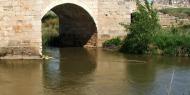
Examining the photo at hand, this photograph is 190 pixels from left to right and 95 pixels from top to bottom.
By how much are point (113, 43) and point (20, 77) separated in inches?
319

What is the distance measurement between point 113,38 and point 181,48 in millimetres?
3892

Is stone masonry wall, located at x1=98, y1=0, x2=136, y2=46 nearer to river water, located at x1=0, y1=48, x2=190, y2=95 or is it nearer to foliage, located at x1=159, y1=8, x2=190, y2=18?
river water, located at x1=0, y1=48, x2=190, y2=95

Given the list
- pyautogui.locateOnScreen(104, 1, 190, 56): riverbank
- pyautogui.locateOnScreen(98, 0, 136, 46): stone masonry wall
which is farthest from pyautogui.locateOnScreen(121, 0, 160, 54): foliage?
pyautogui.locateOnScreen(98, 0, 136, 46): stone masonry wall

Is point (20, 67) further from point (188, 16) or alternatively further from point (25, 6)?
point (188, 16)

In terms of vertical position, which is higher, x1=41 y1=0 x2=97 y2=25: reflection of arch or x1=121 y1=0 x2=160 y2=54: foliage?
x1=41 y1=0 x2=97 y2=25: reflection of arch

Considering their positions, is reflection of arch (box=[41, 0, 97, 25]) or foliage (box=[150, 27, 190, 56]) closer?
reflection of arch (box=[41, 0, 97, 25])

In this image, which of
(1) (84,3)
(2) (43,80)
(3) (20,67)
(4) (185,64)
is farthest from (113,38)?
(2) (43,80)

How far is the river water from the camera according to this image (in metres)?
13.2

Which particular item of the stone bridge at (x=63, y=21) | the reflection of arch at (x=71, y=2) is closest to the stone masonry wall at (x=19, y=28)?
the stone bridge at (x=63, y=21)

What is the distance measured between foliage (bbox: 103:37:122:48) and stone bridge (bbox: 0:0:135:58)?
31 centimetres

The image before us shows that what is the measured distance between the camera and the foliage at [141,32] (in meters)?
20.4

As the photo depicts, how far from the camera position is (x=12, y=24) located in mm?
17828

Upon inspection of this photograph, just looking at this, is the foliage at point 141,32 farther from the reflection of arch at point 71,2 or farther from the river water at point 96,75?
the reflection of arch at point 71,2

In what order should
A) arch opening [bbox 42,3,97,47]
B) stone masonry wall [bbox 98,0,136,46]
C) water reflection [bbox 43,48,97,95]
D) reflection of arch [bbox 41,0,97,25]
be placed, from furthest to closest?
stone masonry wall [bbox 98,0,136,46] → arch opening [bbox 42,3,97,47] → reflection of arch [bbox 41,0,97,25] → water reflection [bbox 43,48,97,95]
